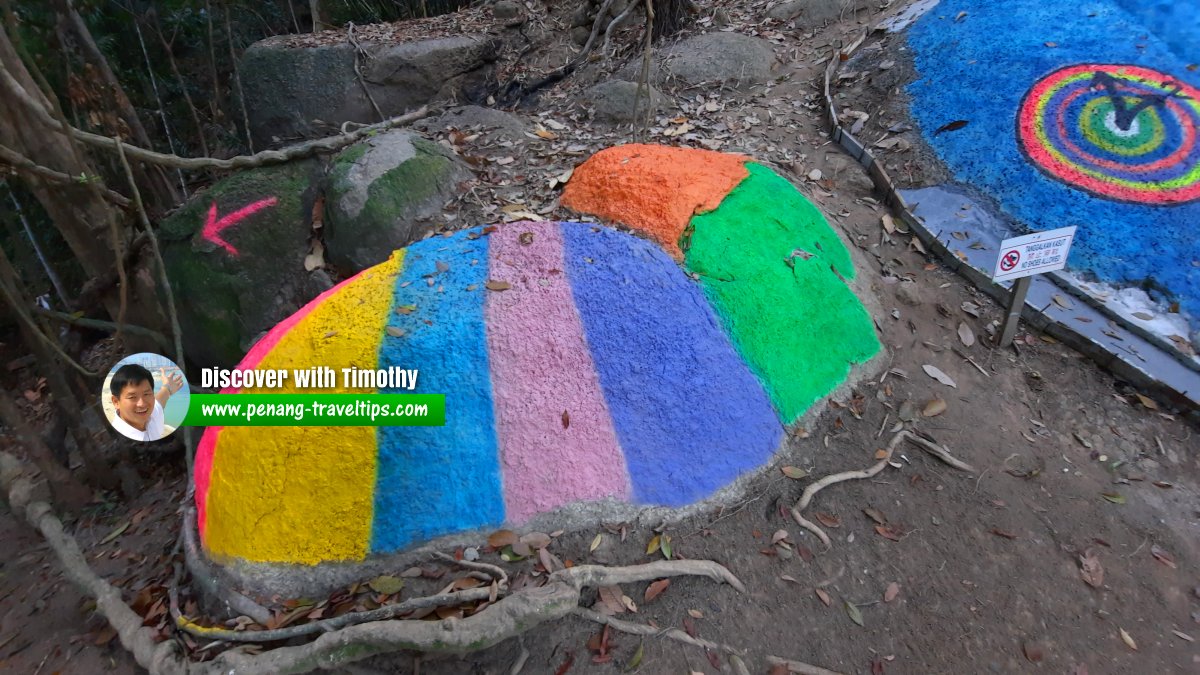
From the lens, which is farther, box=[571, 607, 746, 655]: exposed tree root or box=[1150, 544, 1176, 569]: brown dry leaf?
box=[1150, 544, 1176, 569]: brown dry leaf

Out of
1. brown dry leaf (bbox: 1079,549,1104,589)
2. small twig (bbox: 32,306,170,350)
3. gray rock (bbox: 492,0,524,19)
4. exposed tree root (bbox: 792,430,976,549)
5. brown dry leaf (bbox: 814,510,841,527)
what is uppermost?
gray rock (bbox: 492,0,524,19)

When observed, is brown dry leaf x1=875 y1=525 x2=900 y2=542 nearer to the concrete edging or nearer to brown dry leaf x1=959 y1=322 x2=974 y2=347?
brown dry leaf x1=959 y1=322 x2=974 y2=347

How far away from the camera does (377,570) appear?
2318mm

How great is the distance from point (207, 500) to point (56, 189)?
215 centimetres

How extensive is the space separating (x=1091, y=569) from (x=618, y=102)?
4126 millimetres

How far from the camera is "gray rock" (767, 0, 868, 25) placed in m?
6.07

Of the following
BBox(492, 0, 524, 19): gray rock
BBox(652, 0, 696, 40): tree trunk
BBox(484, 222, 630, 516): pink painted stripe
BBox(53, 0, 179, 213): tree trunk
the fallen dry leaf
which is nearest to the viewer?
BBox(484, 222, 630, 516): pink painted stripe

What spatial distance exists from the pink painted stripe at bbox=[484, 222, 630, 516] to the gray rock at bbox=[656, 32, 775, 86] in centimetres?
358

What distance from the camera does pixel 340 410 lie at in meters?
2.41

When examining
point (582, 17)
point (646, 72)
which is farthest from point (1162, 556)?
point (582, 17)

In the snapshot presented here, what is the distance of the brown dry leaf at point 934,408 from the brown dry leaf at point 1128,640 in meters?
1.09

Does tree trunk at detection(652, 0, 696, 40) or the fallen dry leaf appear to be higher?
tree trunk at detection(652, 0, 696, 40)

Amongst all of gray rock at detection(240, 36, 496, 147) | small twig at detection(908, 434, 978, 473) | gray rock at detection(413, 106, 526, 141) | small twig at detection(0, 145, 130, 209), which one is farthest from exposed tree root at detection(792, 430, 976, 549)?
gray rock at detection(240, 36, 496, 147)

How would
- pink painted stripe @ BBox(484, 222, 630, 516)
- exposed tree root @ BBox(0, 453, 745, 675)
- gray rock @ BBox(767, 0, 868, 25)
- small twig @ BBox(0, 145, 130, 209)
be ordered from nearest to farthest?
exposed tree root @ BBox(0, 453, 745, 675) → pink painted stripe @ BBox(484, 222, 630, 516) → small twig @ BBox(0, 145, 130, 209) → gray rock @ BBox(767, 0, 868, 25)
